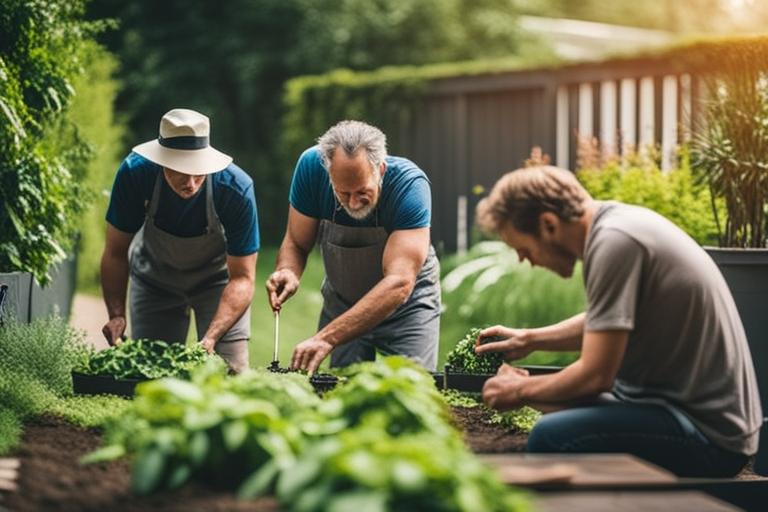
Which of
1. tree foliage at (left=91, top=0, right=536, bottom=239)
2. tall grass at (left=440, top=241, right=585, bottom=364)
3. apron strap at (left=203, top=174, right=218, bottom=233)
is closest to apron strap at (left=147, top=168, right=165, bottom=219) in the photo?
apron strap at (left=203, top=174, right=218, bottom=233)

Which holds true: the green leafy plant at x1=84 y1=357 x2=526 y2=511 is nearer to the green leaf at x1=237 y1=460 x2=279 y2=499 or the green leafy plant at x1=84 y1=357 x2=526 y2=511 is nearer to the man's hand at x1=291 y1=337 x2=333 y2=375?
Answer: the green leaf at x1=237 y1=460 x2=279 y2=499

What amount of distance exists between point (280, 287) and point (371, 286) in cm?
62

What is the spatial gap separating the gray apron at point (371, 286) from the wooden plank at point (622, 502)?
105 inches

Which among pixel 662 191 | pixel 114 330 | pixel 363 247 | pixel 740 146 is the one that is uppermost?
pixel 740 146

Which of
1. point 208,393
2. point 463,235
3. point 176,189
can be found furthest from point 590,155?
point 208,393

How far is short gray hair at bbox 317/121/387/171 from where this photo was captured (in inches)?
197

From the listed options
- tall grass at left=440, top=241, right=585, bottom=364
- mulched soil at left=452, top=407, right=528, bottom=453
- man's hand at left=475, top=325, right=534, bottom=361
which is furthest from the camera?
tall grass at left=440, top=241, right=585, bottom=364

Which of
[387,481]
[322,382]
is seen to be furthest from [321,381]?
[387,481]

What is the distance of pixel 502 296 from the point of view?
9039 millimetres

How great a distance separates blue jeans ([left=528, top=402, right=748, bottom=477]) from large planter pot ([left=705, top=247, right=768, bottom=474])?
1.41m

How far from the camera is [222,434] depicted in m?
2.97

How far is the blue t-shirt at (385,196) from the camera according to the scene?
5.34 m

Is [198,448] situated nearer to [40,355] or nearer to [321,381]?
[321,381]

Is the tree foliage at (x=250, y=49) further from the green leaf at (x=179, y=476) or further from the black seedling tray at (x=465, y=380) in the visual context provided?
the green leaf at (x=179, y=476)
